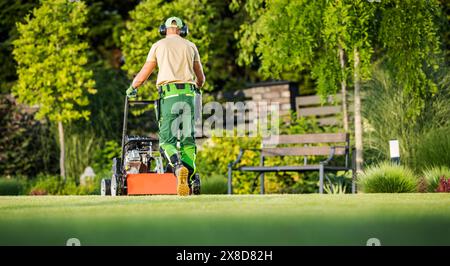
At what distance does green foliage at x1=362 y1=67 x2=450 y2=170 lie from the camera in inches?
510

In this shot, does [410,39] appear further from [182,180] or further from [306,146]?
[182,180]

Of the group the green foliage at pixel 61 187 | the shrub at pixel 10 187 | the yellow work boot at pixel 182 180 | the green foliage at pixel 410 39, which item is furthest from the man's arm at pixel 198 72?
the shrub at pixel 10 187

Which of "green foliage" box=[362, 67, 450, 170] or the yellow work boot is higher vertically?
"green foliage" box=[362, 67, 450, 170]

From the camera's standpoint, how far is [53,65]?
51.3 ft

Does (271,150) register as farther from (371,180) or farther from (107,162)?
(107,162)

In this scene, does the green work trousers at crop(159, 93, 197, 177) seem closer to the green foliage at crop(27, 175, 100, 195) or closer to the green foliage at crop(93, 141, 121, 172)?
the green foliage at crop(27, 175, 100, 195)

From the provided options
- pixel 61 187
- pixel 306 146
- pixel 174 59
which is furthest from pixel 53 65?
pixel 174 59

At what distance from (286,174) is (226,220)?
905 centimetres

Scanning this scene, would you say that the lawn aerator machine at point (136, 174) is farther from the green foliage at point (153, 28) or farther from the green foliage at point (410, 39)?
the green foliage at point (153, 28)

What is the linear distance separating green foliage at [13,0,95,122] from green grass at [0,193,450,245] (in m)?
8.91

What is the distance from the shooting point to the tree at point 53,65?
15406 mm

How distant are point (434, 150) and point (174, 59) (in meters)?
4.70

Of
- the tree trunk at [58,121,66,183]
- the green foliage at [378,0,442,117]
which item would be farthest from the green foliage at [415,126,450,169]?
the tree trunk at [58,121,66,183]

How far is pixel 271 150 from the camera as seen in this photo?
42.3 feet
